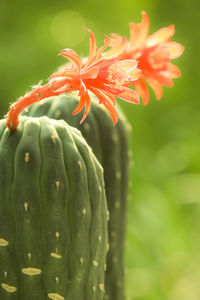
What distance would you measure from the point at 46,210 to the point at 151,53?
0.41 m

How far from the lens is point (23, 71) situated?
308 cm

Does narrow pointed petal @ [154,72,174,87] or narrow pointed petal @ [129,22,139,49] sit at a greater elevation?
narrow pointed petal @ [129,22,139,49]

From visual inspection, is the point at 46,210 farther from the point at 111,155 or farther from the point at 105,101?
the point at 111,155

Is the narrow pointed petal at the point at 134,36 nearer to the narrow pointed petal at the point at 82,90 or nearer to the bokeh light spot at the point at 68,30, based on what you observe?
the narrow pointed petal at the point at 82,90

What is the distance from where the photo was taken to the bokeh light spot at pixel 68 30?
321 centimetres

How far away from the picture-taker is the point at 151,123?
3400 mm

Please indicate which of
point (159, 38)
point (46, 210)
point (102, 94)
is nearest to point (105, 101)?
point (102, 94)

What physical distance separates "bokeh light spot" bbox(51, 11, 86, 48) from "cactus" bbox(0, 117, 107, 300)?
2.42 m

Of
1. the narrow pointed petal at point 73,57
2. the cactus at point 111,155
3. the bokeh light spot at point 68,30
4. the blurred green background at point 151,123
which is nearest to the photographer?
the narrow pointed petal at point 73,57

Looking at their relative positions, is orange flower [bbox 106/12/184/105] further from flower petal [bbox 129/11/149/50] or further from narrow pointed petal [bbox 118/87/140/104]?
narrow pointed petal [bbox 118/87/140/104]

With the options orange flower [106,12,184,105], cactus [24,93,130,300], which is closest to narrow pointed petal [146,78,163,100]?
orange flower [106,12,184,105]

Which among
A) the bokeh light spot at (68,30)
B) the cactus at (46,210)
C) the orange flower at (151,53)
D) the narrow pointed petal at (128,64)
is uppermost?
the bokeh light spot at (68,30)

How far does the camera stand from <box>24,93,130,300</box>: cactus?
104 centimetres

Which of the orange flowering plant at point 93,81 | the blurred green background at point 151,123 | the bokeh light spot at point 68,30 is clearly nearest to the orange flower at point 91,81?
the orange flowering plant at point 93,81
